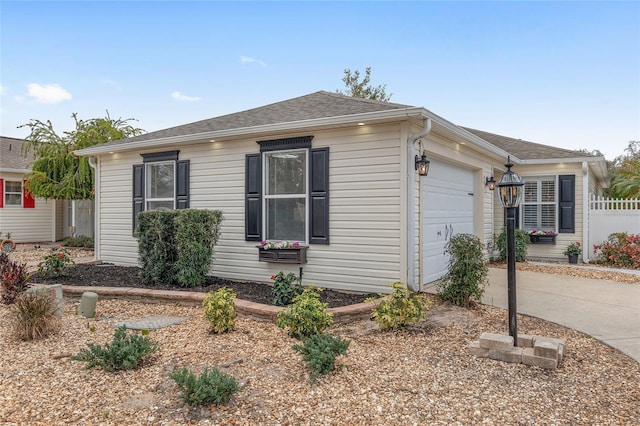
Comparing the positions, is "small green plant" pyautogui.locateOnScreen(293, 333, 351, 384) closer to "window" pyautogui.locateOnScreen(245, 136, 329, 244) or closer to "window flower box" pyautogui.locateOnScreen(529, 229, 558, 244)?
"window" pyautogui.locateOnScreen(245, 136, 329, 244)

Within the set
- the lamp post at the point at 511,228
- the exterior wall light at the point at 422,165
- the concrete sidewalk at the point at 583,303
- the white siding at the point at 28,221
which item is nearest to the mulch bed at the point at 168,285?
the exterior wall light at the point at 422,165

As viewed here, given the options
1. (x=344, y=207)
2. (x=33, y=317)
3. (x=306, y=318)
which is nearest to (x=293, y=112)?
(x=344, y=207)

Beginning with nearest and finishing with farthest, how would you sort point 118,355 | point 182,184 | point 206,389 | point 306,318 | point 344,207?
point 206,389
point 118,355
point 306,318
point 344,207
point 182,184

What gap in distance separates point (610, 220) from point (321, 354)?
9.80 m

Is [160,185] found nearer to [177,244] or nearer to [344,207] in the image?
[177,244]

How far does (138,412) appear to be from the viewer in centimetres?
242

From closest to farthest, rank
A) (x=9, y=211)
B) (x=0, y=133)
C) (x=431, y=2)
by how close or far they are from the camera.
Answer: (x=431, y=2) → (x=9, y=211) → (x=0, y=133)

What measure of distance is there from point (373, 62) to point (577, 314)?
21122 millimetres

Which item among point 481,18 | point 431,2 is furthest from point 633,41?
point 431,2

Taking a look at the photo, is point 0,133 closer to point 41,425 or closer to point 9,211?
point 9,211

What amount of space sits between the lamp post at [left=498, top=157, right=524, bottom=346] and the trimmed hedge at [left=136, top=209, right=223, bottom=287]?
4248 mm

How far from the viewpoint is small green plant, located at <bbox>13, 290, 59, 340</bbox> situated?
150 inches

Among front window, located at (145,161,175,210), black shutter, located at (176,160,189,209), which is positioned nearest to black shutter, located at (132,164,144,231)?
front window, located at (145,161,175,210)

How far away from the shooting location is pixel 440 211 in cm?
654
